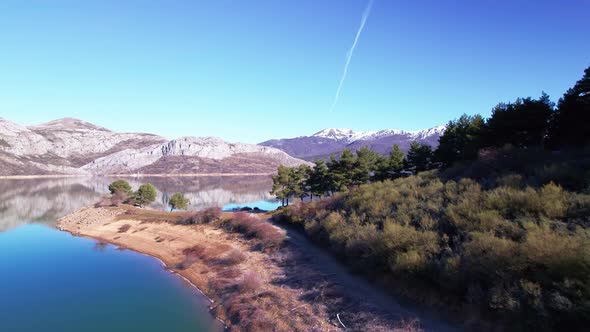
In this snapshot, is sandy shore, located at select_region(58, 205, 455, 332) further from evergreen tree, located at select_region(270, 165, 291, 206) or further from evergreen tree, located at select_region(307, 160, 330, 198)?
evergreen tree, located at select_region(270, 165, 291, 206)

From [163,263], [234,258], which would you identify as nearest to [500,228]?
[234,258]

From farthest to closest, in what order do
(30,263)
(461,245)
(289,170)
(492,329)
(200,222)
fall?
(289,170), (200,222), (30,263), (461,245), (492,329)

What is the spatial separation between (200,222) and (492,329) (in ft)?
123

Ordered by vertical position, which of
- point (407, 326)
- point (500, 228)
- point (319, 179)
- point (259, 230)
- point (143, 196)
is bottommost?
point (259, 230)

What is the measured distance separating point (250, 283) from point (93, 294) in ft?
41.8

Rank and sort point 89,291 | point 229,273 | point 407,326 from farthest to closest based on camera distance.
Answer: point 89,291 → point 229,273 → point 407,326

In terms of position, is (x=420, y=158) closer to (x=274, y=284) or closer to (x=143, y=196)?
(x=274, y=284)

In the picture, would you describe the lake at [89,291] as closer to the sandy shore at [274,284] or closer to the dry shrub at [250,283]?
the sandy shore at [274,284]

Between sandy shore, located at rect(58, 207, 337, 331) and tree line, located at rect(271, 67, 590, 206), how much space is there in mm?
18353

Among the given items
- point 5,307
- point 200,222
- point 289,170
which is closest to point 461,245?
point 5,307

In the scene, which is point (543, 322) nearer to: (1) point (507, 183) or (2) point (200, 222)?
(1) point (507, 183)

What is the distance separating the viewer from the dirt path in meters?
10.9

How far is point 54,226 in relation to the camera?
50594 mm

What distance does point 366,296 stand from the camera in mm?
14133
